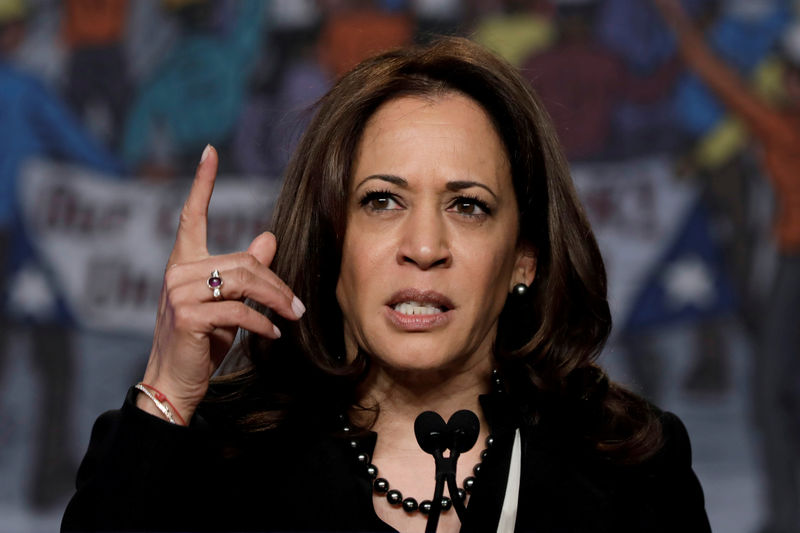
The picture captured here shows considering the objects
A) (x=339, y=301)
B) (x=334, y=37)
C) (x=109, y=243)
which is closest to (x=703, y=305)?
(x=334, y=37)

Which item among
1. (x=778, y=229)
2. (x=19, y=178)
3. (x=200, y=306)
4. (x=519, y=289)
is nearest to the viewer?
(x=200, y=306)

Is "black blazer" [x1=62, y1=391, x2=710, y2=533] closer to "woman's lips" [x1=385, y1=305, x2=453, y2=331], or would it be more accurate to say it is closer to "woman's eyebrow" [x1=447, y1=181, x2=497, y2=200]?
"woman's lips" [x1=385, y1=305, x2=453, y2=331]

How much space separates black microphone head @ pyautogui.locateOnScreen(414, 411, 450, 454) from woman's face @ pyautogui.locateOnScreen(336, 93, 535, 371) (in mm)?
343

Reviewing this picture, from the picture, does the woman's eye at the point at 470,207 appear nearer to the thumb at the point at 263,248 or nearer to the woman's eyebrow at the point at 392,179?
Answer: the woman's eyebrow at the point at 392,179

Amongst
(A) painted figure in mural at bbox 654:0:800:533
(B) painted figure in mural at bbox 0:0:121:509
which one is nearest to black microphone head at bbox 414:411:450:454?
(A) painted figure in mural at bbox 654:0:800:533

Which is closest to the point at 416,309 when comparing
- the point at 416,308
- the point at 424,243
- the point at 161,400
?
the point at 416,308

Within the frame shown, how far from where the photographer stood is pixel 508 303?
2.02m

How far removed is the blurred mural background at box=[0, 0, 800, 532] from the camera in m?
4.40

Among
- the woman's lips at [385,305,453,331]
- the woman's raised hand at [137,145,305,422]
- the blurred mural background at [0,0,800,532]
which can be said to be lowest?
the woman's raised hand at [137,145,305,422]

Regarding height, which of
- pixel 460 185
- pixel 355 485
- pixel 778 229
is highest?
pixel 778 229

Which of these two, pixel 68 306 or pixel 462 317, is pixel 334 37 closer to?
pixel 68 306

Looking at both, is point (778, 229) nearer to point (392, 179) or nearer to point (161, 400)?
point (392, 179)

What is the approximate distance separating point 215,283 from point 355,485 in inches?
17.8

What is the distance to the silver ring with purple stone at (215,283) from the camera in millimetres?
1556
